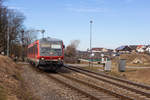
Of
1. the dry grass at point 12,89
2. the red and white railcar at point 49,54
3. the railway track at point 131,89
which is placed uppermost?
the red and white railcar at point 49,54

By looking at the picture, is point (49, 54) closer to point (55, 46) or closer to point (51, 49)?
point (51, 49)

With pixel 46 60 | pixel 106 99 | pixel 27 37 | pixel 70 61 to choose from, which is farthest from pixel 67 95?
pixel 27 37

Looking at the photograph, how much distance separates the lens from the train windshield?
822 inches

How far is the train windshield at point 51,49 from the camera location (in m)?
20.9

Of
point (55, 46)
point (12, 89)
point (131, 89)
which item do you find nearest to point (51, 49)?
point (55, 46)

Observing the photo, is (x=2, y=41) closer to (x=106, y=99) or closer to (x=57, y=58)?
(x=57, y=58)

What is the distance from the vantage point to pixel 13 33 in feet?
170


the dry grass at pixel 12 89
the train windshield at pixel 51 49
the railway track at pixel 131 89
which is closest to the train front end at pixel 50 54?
the train windshield at pixel 51 49

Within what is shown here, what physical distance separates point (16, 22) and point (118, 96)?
48034 mm

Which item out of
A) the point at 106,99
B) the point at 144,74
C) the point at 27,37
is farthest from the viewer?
the point at 27,37

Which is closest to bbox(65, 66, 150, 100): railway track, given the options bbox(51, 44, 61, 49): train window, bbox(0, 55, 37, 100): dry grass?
bbox(0, 55, 37, 100): dry grass

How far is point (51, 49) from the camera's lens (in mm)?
21203

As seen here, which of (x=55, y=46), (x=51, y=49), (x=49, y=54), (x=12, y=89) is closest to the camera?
(x=12, y=89)

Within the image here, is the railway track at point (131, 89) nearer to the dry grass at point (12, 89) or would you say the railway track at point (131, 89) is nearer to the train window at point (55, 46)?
the dry grass at point (12, 89)
